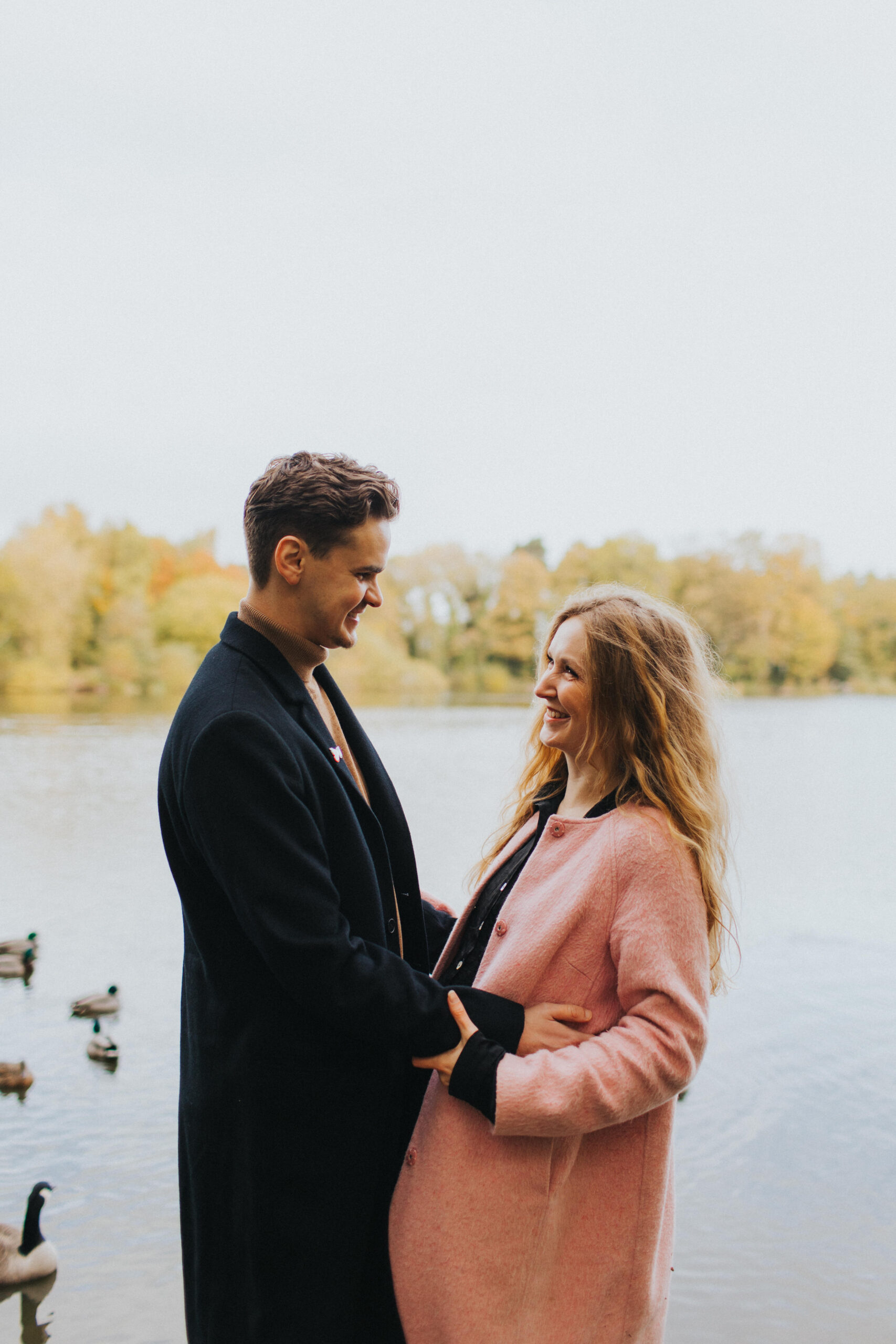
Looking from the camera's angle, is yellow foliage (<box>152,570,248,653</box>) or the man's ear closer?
the man's ear

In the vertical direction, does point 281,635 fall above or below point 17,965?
above

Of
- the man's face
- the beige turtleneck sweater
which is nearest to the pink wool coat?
the beige turtleneck sweater

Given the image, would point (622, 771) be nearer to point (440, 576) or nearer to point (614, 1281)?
point (614, 1281)

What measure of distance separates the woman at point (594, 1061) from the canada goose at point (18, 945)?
24.1ft

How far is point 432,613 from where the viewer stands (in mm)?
44750

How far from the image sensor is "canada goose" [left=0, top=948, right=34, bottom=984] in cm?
797

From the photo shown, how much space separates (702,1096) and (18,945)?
209 inches

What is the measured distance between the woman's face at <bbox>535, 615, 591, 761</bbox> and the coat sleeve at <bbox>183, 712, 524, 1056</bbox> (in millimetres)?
469

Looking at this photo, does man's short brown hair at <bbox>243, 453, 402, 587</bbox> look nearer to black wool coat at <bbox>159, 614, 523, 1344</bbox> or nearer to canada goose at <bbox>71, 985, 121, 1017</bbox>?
black wool coat at <bbox>159, 614, 523, 1344</bbox>

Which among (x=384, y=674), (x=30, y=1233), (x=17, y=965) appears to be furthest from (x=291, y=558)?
(x=384, y=674)

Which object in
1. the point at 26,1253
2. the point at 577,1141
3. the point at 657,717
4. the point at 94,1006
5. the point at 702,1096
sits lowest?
the point at 702,1096

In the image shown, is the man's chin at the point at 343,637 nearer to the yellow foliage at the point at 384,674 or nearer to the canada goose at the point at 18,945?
the canada goose at the point at 18,945

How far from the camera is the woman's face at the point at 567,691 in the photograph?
1740 mm

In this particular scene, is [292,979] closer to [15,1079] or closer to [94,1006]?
[15,1079]
